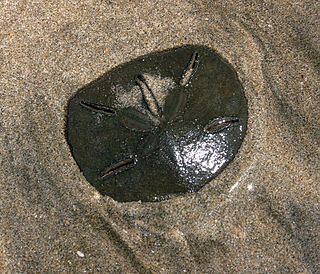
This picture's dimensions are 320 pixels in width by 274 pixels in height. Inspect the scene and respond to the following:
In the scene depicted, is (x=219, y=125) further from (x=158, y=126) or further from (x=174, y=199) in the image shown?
(x=174, y=199)

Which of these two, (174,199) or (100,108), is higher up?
(100,108)

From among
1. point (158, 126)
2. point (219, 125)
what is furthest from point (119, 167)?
point (219, 125)

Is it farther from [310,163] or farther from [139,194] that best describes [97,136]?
[310,163]

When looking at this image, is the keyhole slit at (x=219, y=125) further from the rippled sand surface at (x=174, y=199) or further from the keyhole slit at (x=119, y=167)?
the keyhole slit at (x=119, y=167)

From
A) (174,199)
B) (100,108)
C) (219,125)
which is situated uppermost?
(219,125)

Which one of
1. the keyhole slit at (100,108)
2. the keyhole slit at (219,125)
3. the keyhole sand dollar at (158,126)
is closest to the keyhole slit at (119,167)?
the keyhole sand dollar at (158,126)

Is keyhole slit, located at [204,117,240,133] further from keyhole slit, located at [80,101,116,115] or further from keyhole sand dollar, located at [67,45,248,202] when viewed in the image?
keyhole slit, located at [80,101,116,115]

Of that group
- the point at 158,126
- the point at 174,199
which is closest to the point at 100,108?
the point at 158,126
